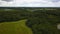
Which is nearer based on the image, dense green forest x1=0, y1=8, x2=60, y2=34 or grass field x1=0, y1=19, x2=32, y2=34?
grass field x1=0, y1=19, x2=32, y2=34

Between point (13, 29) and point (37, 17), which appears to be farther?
point (37, 17)

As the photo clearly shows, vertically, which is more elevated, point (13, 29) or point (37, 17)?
point (37, 17)

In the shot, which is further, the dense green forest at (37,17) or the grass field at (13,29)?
the dense green forest at (37,17)

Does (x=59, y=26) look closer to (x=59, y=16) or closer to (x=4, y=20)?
(x=59, y=16)

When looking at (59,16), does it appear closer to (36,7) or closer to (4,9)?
(36,7)

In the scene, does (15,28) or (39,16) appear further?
(39,16)

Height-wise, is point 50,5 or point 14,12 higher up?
point 50,5

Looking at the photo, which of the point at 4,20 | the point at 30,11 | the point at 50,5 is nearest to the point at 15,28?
the point at 4,20

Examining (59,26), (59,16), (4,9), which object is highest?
(4,9)
